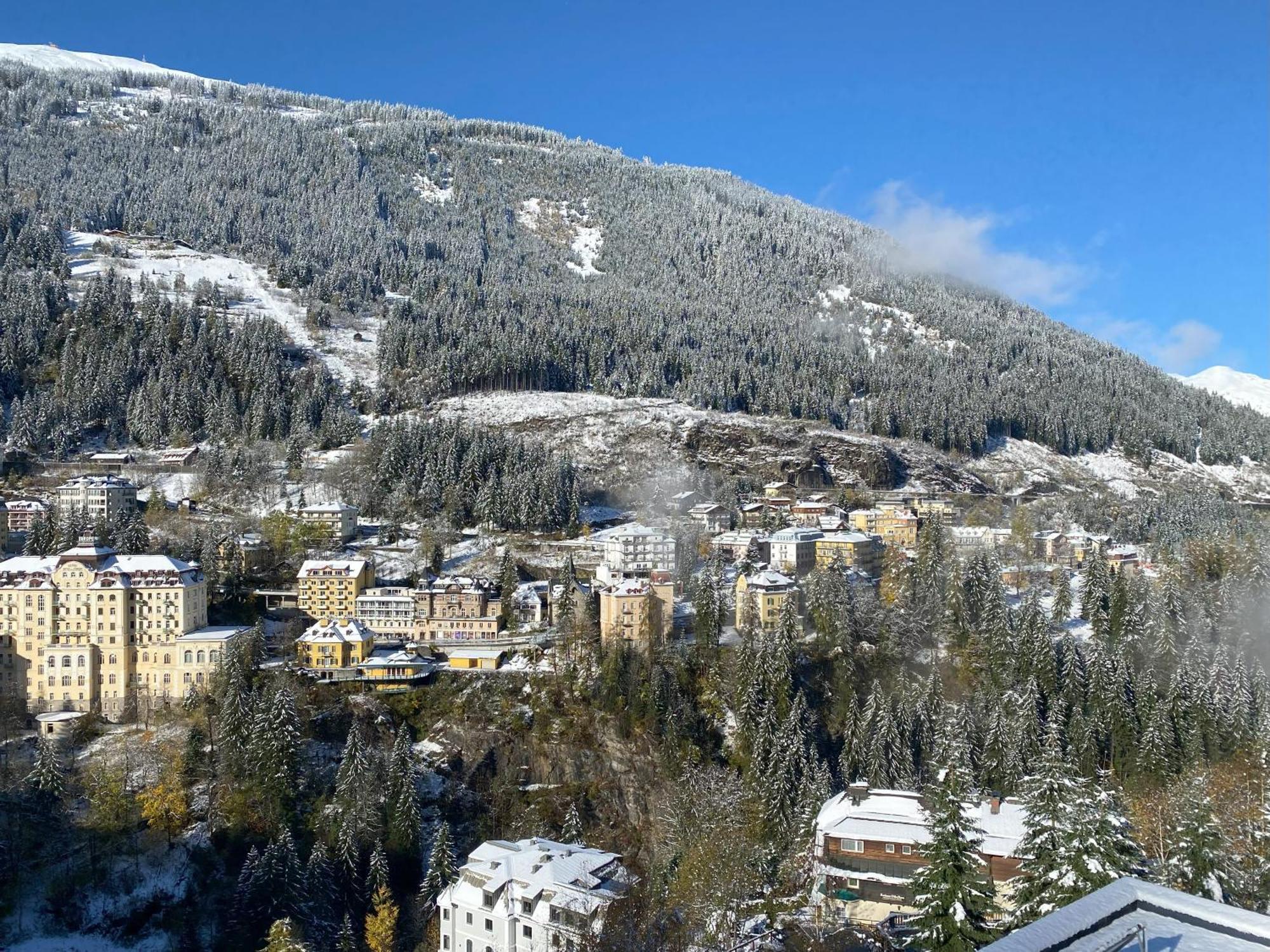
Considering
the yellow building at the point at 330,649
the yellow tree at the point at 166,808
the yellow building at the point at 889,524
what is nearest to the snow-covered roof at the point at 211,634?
the yellow building at the point at 330,649

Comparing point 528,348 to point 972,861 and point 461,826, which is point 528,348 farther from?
point 972,861

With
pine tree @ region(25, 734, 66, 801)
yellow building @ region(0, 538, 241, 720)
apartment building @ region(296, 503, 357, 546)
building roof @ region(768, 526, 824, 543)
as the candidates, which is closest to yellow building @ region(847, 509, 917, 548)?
building roof @ region(768, 526, 824, 543)

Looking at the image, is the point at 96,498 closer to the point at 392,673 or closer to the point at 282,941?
the point at 392,673

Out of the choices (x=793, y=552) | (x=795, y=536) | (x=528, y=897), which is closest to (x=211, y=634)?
(x=528, y=897)

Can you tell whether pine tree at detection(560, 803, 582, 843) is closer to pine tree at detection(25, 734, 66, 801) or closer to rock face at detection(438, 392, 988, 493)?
pine tree at detection(25, 734, 66, 801)

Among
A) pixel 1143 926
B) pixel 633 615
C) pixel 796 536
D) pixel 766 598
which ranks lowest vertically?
pixel 633 615

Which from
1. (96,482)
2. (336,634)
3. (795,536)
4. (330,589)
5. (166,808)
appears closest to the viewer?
(166,808)

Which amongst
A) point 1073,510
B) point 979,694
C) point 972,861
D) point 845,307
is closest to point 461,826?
point 979,694
